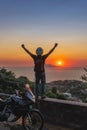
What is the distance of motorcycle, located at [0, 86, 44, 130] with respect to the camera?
9.16m

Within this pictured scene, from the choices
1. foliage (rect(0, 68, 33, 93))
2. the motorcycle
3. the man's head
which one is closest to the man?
the man's head

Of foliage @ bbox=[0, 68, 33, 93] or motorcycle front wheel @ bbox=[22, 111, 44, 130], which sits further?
foliage @ bbox=[0, 68, 33, 93]

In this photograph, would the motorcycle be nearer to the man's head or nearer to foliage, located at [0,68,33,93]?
the man's head

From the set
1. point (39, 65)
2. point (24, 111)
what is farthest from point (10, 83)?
point (24, 111)

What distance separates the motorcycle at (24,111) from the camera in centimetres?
916

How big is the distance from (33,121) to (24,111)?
1.16 feet

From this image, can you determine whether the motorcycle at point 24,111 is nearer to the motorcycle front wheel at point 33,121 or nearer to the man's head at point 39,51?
the motorcycle front wheel at point 33,121

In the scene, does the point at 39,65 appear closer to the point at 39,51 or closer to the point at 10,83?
the point at 39,51

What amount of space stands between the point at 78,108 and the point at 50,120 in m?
1.16

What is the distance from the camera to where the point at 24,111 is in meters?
9.29

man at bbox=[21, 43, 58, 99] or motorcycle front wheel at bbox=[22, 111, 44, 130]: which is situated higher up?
man at bbox=[21, 43, 58, 99]

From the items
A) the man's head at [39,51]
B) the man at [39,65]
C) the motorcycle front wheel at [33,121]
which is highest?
the man's head at [39,51]

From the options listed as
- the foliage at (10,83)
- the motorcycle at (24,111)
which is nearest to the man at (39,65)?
the motorcycle at (24,111)

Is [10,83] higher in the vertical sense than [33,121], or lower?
higher
